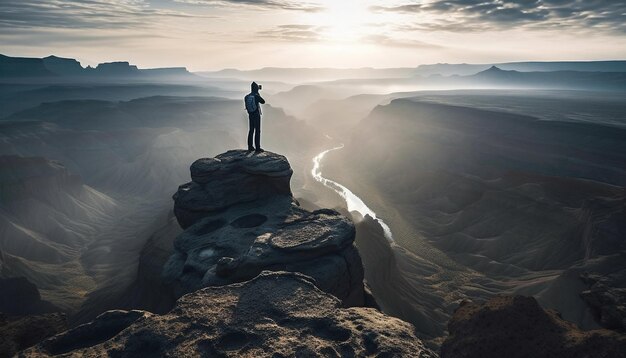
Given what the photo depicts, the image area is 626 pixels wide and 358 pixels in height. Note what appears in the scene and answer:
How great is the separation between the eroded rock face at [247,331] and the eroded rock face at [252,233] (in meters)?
5.63

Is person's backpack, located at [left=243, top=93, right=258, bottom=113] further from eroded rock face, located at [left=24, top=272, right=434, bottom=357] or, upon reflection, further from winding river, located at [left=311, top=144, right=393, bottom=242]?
winding river, located at [left=311, top=144, right=393, bottom=242]

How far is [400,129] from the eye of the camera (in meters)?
141

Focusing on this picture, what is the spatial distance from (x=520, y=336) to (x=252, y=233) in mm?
17471

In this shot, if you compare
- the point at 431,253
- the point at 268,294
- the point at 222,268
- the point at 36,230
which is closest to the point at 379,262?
the point at 431,253

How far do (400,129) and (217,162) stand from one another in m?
117

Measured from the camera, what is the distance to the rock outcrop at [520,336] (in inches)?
540

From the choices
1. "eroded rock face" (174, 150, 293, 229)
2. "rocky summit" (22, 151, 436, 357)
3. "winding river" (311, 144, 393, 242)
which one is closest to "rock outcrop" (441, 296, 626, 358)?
"rocky summit" (22, 151, 436, 357)

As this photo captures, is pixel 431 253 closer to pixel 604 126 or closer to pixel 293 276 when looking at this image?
pixel 293 276

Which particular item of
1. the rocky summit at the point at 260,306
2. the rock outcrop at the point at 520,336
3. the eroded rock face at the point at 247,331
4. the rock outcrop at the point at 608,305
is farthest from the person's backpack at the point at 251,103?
the rock outcrop at the point at 608,305

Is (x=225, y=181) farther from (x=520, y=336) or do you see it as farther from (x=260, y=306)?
(x=520, y=336)

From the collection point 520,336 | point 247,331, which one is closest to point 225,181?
point 247,331

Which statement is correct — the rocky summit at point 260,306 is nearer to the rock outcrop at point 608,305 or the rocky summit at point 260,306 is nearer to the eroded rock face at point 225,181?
the eroded rock face at point 225,181

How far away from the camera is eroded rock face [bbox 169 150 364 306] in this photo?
22797 mm

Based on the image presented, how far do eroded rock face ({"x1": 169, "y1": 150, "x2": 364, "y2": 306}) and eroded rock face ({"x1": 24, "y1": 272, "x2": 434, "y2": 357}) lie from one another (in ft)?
18.5
